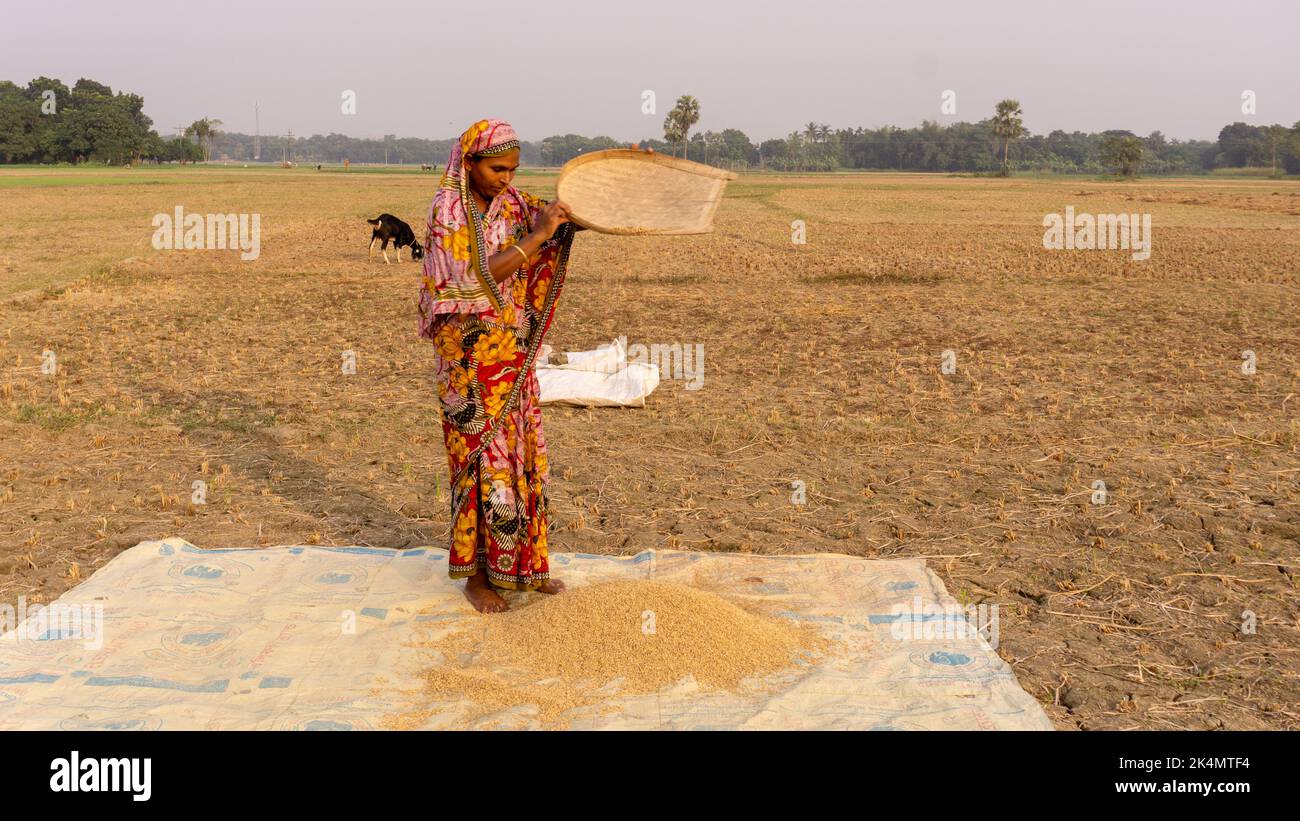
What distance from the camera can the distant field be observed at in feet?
14.1

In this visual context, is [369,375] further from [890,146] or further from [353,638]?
[890,146]

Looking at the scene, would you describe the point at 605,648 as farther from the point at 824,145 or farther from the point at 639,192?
the point at 824,145

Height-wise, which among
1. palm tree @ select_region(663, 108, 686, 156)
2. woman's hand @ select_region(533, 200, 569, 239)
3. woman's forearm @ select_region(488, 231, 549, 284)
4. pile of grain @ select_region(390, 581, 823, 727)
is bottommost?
pile of grain @ select_region(390, 581, 823, 727)

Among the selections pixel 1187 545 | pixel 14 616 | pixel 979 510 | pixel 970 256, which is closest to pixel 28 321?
pixel 14 616

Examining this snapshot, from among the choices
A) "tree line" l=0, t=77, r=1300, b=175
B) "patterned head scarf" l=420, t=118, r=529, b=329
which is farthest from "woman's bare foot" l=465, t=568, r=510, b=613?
"tree line" l=0, t=77, r=1300, b=175

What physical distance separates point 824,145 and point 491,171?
109701 millimetres

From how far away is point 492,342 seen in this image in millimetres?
4000

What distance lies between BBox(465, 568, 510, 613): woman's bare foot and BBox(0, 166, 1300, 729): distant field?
81cm

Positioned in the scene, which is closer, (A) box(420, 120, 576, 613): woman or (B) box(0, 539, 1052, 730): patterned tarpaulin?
(B) box(0, 539, 1052, 730): patterned tarpaulin

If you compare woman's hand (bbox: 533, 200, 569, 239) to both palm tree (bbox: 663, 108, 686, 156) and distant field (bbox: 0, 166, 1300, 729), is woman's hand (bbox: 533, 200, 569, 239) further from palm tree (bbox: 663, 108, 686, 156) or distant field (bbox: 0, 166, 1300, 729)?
palm tree (bbox: 663, 108, 686, 156)

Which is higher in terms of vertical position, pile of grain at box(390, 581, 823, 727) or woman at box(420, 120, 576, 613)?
woman at box(420, 120, 576, 613)
